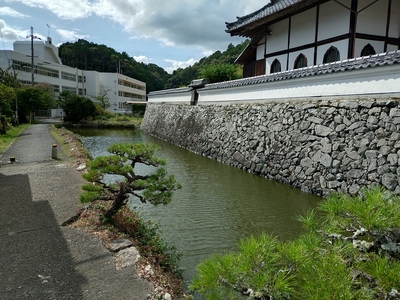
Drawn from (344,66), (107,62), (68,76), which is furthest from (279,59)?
(107,62)

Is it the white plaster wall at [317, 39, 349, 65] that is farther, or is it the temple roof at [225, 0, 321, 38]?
the temple roof at [225, 0, 321, 38]

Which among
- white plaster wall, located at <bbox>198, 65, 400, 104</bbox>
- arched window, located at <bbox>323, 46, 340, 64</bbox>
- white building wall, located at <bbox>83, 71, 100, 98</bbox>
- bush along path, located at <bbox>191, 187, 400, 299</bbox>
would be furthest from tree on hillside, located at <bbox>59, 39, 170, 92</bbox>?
bush along path, located at <bbox>191, 187, 400, 299</bbox>

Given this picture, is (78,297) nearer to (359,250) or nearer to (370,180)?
(359,250)

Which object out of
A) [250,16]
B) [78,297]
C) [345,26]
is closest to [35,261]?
[78,297]

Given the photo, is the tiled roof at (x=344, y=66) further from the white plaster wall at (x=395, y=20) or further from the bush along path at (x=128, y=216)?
the bush along path at (x=128, y=216)

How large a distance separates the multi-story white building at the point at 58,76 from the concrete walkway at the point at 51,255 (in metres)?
30.0

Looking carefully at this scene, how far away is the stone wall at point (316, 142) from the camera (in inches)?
270

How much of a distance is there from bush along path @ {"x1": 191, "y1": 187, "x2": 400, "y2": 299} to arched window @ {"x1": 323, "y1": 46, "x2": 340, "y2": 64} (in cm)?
1091

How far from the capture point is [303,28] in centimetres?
1292

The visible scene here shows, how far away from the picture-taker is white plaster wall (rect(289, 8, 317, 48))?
40.7ft

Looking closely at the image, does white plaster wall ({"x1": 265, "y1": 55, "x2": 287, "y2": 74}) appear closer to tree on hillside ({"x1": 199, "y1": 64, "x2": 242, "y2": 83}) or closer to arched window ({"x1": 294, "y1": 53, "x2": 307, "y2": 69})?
arched window ({"x1": 294, "y1": 53, "x2": 307, "y2": 69})

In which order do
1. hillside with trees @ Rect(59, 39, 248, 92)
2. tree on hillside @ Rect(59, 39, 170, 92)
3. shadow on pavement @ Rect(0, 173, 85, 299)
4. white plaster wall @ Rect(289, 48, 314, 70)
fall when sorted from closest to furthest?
shadow on pavement @ Rect(0, 173, 85, 299)
white plaster wall @ Rect(289, 48, 314, 70)
hillside with trees @ Rect(59, 39, 248, 92)
tree on hillside @ Rect(59, 39, 170, 92)

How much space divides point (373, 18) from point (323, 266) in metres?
12.8

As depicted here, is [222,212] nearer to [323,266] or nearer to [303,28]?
[323,266]
